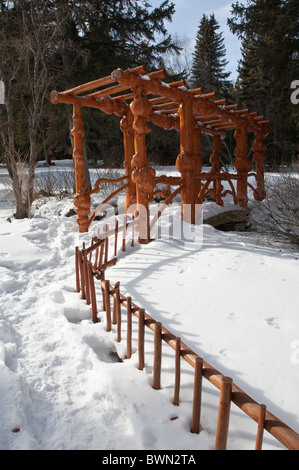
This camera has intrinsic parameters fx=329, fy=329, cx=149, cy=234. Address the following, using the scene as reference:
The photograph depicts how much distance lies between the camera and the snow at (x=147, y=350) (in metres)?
1.76

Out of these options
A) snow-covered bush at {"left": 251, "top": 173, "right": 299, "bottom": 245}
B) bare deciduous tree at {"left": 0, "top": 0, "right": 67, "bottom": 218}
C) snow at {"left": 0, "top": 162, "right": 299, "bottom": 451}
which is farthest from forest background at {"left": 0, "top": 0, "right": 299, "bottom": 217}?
snow at {"left": 0, "top": 162, "right": 299, "bottom": 451}

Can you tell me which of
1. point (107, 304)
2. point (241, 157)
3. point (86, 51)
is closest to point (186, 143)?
point (241, 157)

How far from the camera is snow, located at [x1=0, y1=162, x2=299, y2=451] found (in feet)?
5.79

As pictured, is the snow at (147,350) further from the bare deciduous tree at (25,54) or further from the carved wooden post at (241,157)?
the bare deciduous tree at (25,54)

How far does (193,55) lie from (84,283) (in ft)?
102

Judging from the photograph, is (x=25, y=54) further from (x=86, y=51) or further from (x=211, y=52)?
(x=211, y=52)

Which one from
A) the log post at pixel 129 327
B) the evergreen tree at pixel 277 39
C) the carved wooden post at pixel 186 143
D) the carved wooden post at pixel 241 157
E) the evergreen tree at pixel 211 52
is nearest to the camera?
the log post at pixel 129 327

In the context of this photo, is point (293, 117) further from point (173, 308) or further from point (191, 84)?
point (191, 84)

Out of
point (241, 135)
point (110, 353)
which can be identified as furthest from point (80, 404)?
point (241, 135)

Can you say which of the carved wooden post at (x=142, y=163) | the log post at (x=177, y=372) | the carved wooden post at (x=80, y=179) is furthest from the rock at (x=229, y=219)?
the log post at (x=177, y=372)

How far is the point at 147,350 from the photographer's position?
248 centimetres

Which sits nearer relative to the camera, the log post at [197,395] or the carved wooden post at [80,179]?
the log post at [197,395]

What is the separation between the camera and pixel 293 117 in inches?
468
